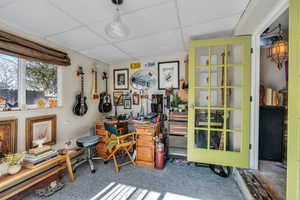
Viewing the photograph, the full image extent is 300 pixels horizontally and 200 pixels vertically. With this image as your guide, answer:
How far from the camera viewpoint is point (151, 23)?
1678 mm

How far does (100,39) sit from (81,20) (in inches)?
18.4

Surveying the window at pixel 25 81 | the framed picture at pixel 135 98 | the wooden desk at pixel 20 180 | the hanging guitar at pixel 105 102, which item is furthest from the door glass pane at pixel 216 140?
the window at pixel 25 81

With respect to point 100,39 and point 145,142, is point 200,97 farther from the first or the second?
point 100,39

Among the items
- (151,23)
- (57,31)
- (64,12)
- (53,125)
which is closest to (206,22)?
(151,23)

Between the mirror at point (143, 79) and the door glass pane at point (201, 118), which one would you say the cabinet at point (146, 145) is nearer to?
the door glass pane at point (201, 118)

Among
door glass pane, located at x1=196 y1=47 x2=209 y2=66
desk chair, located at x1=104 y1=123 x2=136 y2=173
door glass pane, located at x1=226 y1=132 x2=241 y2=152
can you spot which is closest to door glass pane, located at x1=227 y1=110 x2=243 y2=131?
door glass pane, located at x1=226 y1=132 x2=241 y2=152

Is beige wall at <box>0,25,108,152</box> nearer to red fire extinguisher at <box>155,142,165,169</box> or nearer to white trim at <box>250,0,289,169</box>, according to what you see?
red fire extinguisher at <box>155,142,165,169</box>

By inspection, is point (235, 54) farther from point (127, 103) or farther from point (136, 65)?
point (127, 103)

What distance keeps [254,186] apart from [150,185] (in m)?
1.31

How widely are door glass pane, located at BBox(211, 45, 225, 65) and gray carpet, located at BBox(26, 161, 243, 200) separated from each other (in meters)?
1.85

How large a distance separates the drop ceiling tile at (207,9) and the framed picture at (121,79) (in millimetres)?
1875

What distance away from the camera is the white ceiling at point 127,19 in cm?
133

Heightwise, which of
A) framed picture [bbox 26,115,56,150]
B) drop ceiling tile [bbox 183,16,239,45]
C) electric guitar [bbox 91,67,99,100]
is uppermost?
drop ceiling tile [bbox 183,16,239,45]

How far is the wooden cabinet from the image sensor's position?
225 centimetres
